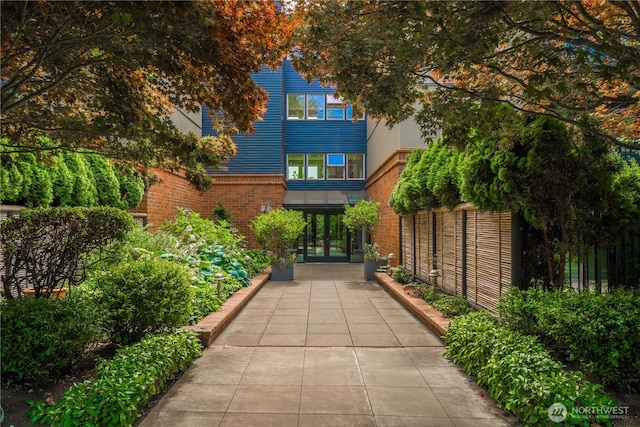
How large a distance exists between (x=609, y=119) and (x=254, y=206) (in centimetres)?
1424

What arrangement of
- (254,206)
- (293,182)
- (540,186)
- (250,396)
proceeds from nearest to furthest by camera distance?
(250,396) < (540,186) < (254,206) < (293,182)

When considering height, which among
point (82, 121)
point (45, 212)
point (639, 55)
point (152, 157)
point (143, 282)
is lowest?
point (143, 282)

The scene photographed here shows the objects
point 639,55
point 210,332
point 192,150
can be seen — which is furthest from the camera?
point 210,332

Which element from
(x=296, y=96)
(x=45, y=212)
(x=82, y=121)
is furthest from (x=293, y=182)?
(x=82, y=121)

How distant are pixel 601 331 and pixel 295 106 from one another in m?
18.5

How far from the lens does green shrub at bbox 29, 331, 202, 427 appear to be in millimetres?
3000

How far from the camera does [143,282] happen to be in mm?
4855

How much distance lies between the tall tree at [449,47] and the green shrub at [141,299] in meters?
3.11

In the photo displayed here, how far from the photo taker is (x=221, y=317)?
647 centimetres

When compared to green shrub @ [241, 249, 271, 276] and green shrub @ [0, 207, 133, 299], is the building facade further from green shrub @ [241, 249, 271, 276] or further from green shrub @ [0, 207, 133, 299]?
green shrub @ [0, 207, 133, 299]

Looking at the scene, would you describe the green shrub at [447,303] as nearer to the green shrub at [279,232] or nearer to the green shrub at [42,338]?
the green shrub at [42,338]

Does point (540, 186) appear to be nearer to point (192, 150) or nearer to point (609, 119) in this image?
point (609, 119)

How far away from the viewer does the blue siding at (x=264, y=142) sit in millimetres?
18109

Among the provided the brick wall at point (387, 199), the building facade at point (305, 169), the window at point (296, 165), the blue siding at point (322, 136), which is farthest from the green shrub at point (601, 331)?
the window at point (296, 165)
